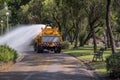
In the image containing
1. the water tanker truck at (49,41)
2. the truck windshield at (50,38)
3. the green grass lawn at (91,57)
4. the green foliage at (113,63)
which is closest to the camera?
the green foliage at (113,63)

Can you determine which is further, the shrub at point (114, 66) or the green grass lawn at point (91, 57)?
the green grass lawn at point (91, 57)

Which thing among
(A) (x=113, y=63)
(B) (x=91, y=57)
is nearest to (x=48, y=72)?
(A) (x=113, y=63)

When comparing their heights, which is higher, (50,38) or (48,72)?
(50,38)

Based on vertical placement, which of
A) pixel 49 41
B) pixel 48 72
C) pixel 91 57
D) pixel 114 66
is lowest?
pixel 48 72

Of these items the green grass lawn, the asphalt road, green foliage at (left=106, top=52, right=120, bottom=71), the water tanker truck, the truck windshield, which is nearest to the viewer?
green foliage at (left=106, top=52, right=120, bottom=71)

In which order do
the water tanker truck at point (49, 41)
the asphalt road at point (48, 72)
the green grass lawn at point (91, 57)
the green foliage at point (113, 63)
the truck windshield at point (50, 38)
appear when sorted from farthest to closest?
the truck windshield at point (50, 38), the water tanker truck at point (49, 41), the green grass lawn at point (91, 57), the asphalt road at point (48, 72), the green foliage at point (113, 63)

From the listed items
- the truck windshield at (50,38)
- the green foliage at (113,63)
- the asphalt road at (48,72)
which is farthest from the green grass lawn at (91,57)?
A: the truck windshield at (50,38)

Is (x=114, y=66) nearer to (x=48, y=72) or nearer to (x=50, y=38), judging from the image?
(x=48, y=72)

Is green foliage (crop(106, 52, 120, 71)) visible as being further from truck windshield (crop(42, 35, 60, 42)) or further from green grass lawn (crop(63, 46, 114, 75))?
truck windshield (crop(42, 35, 60, 42))

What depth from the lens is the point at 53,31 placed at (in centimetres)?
5303

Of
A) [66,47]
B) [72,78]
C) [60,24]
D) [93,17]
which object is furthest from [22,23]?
[72,78]

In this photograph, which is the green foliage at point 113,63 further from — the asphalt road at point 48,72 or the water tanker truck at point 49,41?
the water tanker truck at point 49,41

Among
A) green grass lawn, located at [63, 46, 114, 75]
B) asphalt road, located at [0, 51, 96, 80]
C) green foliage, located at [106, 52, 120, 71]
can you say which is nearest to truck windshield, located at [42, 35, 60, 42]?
green grass lawn, located at [63, 46, 114, 75]

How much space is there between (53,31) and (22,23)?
119ft
